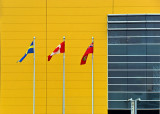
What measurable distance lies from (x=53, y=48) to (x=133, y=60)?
5.23 m

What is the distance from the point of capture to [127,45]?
65.8 feet

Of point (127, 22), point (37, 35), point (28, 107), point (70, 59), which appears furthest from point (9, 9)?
point (127, 22)

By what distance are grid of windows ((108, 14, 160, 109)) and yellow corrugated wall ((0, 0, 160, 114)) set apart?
492 millimetres

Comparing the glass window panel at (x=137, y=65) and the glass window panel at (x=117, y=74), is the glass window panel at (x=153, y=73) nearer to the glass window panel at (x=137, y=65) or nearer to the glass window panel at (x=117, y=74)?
the glass window panel at (x=137, y=65)

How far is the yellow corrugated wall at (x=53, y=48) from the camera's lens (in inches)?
783

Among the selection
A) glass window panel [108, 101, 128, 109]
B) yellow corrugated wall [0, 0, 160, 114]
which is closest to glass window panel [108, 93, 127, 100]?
glass window panel [108, 101, 128, 109]

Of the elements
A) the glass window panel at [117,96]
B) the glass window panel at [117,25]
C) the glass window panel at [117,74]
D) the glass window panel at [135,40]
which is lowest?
the glass window panel at [117,96]

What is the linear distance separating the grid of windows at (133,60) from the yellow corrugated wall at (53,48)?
0.49m

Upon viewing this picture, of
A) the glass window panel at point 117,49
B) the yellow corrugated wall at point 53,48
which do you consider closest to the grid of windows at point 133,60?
the glass window panel at point 117,49

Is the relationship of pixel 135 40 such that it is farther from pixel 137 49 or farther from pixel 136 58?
pixel 136 58

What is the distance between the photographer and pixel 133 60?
20.0 meters

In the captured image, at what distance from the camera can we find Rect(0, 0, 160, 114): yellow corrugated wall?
19891 mm

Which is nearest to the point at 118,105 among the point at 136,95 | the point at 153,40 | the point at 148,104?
the point at 136,95

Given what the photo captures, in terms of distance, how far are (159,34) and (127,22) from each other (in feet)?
7.25
